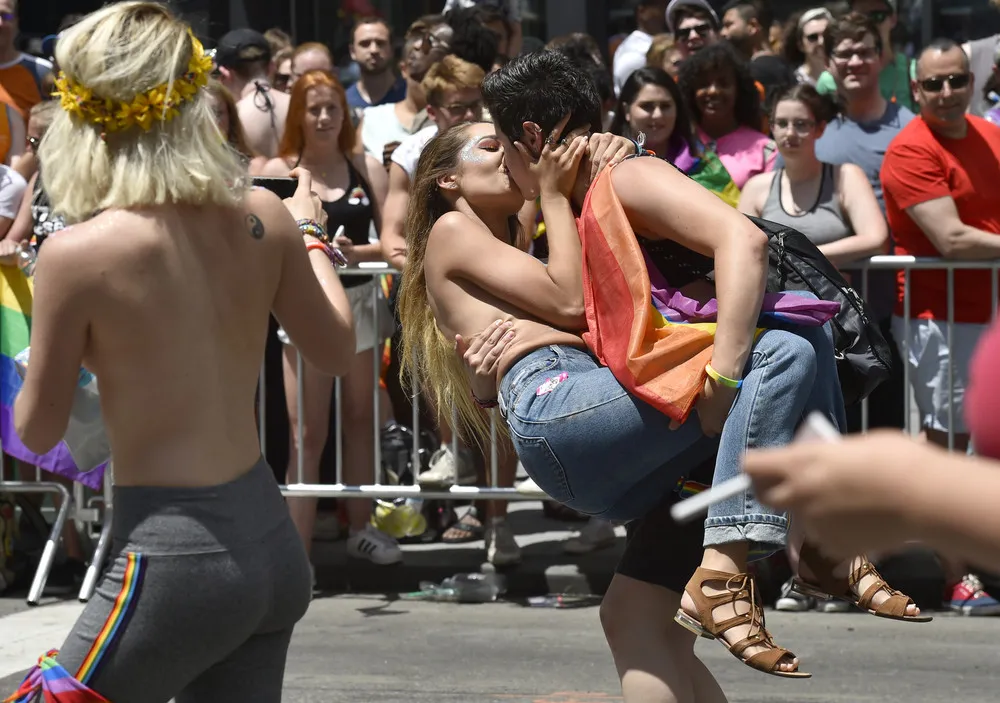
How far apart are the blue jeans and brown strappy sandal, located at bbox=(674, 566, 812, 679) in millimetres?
79

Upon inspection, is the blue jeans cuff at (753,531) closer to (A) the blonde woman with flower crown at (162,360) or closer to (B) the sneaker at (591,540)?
(A) the blonde woman with flower crown at (162,360)

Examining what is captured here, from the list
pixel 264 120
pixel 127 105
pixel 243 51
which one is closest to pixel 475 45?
pixel 264 120

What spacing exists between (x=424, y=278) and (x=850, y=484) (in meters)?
2.43

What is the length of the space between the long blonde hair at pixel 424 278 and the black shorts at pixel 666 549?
655 mm

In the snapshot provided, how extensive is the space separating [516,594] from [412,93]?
2909 millimetres

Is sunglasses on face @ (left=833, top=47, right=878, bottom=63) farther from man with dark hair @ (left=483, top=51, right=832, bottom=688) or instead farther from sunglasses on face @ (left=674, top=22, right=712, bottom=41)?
man with dark hair @ (left=483, top=51, right=832, bottom=688)

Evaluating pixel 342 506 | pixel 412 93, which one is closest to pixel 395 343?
pixel 342 506

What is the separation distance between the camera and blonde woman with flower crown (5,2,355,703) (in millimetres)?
2670

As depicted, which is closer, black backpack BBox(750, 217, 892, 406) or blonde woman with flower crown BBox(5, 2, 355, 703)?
blonde woman with flower crown BBox(5, 2, 355, 703)

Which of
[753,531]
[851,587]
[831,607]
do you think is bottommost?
[831,607]

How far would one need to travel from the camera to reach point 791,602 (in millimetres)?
6496

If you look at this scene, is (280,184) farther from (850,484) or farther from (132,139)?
(850,484)

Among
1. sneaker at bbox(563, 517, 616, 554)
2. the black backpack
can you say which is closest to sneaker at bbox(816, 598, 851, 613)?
sneaker at bbox(563, 517, 616, 554)

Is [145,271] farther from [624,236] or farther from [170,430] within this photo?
[624,236]
